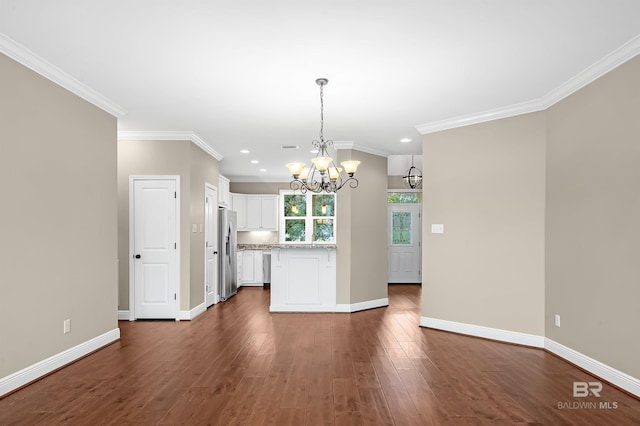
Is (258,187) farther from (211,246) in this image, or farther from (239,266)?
(211,246)

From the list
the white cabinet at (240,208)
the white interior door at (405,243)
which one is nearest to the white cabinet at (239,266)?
the white cabinet at (240,208)

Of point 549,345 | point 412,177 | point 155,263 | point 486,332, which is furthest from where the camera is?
point 412,177

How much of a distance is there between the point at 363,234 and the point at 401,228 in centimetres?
354

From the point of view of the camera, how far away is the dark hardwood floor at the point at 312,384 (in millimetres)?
2570

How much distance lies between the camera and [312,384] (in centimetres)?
310

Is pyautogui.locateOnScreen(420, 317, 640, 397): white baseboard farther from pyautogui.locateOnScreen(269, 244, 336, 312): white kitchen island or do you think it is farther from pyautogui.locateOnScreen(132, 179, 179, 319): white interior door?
pyautogui.locateOnScreen(132, 179, 179, 319): white interior door

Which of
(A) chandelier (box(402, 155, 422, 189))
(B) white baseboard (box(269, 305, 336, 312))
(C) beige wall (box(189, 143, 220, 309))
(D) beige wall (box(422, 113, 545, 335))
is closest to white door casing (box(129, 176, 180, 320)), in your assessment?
(C) beige wall (box(189, 143, 220, 309))

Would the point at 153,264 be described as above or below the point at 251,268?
above

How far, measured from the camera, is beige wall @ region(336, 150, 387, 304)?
19.4ft

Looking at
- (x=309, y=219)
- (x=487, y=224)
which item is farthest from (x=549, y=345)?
(x=309, y=219)

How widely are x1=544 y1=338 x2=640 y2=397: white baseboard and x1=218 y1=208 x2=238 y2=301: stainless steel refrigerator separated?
5.19m

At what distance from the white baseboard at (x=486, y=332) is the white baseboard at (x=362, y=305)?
118 cm

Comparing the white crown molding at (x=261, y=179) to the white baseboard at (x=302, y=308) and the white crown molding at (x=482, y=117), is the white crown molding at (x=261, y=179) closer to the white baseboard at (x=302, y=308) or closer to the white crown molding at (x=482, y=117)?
the white baseboard at (x=302, y=308)

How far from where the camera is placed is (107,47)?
116 inches
